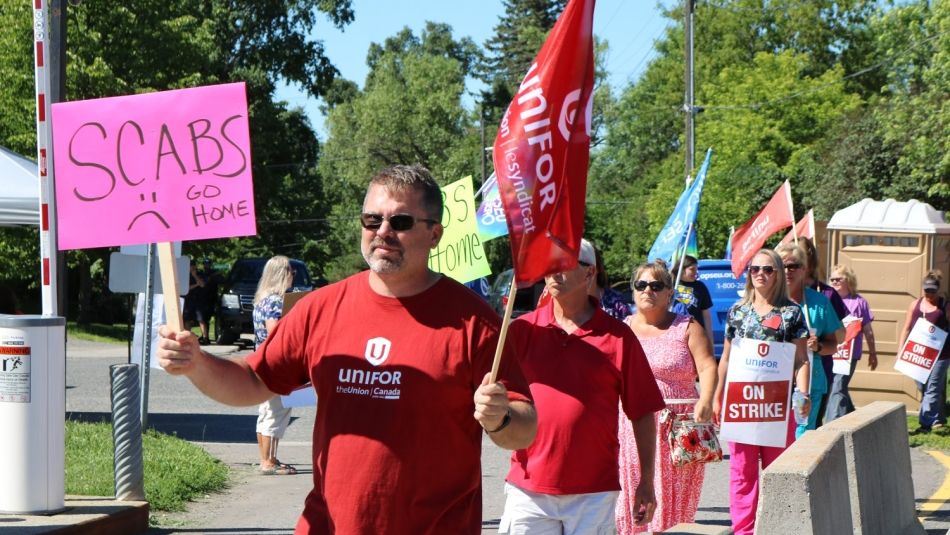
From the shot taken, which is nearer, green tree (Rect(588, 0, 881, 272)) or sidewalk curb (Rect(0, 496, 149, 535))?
sidewalk curb (Rect(0, 496, 149, 535))

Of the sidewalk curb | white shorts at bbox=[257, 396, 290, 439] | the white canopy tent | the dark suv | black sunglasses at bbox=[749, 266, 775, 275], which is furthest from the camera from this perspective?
the dark suv

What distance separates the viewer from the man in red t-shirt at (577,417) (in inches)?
223

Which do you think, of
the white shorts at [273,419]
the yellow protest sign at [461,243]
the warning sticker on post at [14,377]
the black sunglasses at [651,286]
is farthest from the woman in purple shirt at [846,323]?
the warning sticker on post at [14,377]

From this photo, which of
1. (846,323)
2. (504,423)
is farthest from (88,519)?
(846,323)

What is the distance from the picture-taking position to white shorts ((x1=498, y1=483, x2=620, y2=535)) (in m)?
5.67

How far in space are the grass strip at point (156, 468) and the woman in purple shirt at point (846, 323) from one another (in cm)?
526

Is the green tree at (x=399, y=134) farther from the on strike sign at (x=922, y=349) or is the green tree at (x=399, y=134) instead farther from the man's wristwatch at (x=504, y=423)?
the man's wristwatch at (x=504, y=423)

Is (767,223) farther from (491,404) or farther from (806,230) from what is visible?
(491,404)

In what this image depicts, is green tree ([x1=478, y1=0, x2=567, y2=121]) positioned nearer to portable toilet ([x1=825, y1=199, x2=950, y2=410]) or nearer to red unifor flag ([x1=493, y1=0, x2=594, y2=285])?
portable toilet ([x1=825, y1=199, x2=950, y2=410])

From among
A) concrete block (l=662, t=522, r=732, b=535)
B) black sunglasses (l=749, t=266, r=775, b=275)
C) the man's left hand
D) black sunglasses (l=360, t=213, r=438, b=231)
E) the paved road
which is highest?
black sunglasses (l=749, t=266, r=775, b=275)

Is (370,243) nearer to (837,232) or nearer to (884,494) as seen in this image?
(884,494)

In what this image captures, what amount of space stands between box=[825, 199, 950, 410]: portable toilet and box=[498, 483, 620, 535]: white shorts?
1083 centimetres

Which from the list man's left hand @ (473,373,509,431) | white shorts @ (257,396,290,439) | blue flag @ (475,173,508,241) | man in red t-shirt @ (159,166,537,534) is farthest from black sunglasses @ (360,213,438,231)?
blue flag @ (475,173,508,241)

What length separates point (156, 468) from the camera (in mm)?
10586
